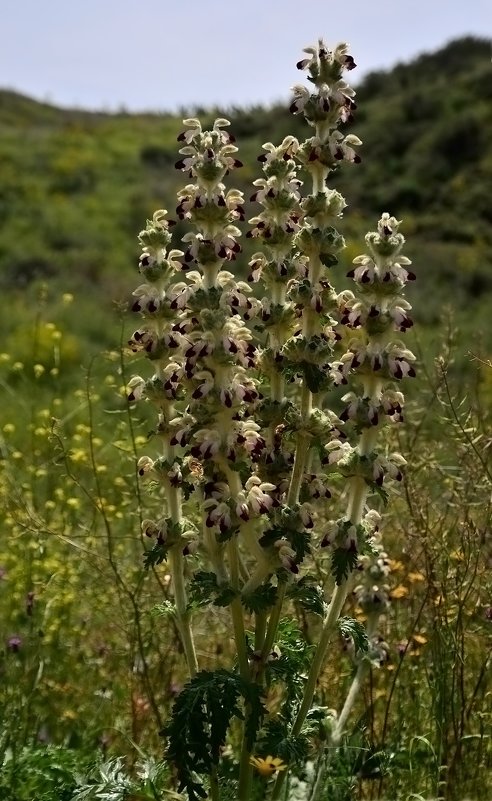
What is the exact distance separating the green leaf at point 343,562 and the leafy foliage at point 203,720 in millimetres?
415

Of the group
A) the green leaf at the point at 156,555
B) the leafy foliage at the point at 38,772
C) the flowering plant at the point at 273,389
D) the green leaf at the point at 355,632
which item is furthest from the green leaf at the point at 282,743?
the leafy foliage at the point at 38,772

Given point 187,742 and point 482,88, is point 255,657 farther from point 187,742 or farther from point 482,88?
point 482,88

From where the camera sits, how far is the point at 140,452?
6.52m

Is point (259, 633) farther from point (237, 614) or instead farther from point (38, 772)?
point (38, 772)

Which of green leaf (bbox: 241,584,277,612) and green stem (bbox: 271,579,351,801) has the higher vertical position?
green leaf (bbox: 241,584,277,612)

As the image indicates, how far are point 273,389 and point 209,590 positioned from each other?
0.67 meters

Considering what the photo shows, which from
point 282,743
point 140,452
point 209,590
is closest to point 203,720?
point 282,743

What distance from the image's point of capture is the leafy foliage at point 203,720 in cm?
244

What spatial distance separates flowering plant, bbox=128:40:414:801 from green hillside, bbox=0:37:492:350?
12.2 meters

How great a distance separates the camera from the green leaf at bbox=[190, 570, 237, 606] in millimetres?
2621

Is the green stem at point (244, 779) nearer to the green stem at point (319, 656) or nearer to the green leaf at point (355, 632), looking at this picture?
the green stem at point (319, 656)

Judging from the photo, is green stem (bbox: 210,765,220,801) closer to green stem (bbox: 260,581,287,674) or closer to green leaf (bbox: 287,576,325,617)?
green stem (bbox: 260,581,287,674)

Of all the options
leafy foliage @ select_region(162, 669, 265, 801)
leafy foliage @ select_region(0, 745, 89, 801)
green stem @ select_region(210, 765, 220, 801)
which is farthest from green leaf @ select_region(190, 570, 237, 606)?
leafy foliage @ select_region(0, 745, 89, 801)

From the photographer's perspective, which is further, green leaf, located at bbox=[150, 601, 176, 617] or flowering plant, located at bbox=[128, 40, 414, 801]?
green leaf, located at bbox=[150, 601, 176, 617]
